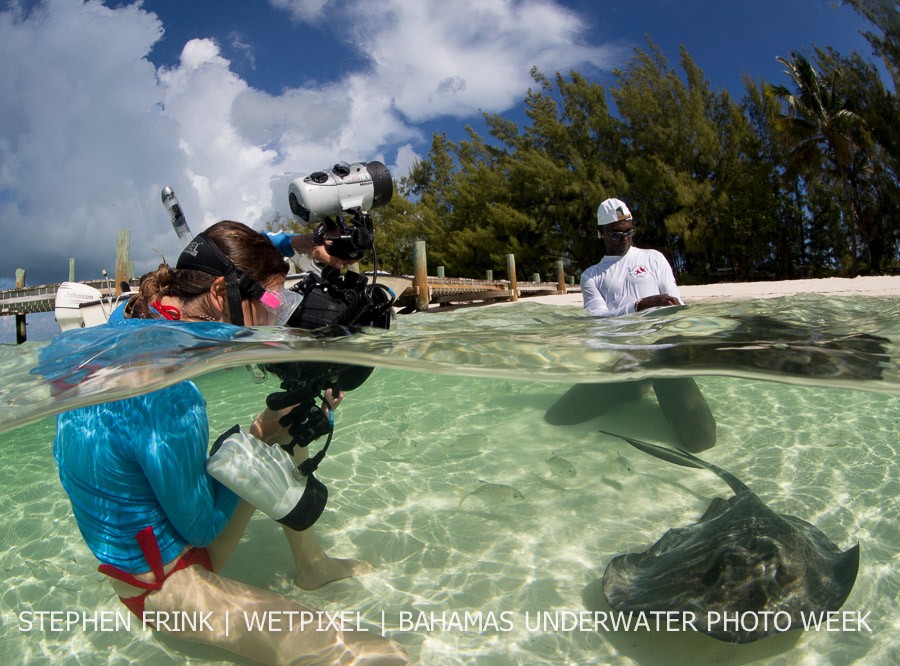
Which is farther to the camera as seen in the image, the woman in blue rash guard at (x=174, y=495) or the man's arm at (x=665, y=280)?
the man's arm at (x=665, y=280)

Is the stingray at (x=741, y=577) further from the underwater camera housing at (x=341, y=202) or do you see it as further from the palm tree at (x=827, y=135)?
the palm tree at (x=827, y=135)

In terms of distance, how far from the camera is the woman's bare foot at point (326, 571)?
335 cm

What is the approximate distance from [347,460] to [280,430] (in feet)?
6.56

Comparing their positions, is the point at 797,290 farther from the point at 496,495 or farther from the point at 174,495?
the point at 174,495

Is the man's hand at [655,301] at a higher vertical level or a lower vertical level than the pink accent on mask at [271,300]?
lower

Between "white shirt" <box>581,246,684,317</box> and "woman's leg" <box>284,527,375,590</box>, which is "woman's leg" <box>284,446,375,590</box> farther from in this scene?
"white shirt" <box>581,246,684,317</box>

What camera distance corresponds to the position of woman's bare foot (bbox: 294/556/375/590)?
Result: 335 centimetres

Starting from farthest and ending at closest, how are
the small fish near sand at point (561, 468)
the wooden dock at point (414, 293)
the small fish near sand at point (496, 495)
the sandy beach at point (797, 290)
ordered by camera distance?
the wooden dock at point (414, 293) → the sandy beach at point (797, 290) → the small fish near sand at point (561, 468) → the small fish near sand at point (496, 495)

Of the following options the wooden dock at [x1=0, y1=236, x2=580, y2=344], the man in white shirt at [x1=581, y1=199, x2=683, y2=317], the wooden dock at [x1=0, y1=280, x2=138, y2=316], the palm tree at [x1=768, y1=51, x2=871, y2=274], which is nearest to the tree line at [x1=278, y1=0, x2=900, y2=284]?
the palm tree at [x1=768, y1=51, x2=871, y2=274]

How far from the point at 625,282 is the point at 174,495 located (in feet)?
14.7

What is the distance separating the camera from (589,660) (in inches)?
113

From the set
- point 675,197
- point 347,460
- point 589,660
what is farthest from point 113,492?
point 675,197

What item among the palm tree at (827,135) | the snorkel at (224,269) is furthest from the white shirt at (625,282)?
the palm tree at (827,135)

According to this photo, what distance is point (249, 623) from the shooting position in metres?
2.35
